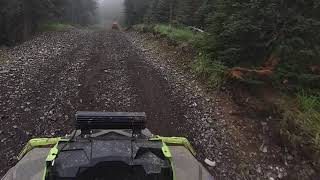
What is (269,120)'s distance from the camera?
8961 mm

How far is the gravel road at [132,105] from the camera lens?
312 inches

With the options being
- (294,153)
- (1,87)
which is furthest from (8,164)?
(294,153)

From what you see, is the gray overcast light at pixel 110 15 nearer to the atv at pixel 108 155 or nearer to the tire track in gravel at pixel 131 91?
the tire track in gravel at pixel 131 91

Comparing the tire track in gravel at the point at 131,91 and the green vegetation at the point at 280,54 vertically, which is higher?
the green vegetation at the point at 280,54

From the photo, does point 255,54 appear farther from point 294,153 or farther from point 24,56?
point 24,56

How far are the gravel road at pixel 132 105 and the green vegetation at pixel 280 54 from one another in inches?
31.9

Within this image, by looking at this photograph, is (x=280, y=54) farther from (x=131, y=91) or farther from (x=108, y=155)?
(x=108, y=155)

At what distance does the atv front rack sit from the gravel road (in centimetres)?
320

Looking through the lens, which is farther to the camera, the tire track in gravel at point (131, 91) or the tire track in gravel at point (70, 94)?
the tire track in gravel at point (131, 91)

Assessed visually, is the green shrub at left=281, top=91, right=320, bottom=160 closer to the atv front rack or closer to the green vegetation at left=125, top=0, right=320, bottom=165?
the green vegetation at left=125, top=0, right=320, bottom=165

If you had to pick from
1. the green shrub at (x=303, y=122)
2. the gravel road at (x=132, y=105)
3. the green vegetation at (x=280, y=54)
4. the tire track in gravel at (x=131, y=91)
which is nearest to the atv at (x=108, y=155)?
the gravel road at (x=132, y=105)

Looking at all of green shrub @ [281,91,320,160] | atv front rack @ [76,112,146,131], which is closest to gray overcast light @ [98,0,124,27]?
green shrub @ [281,91,320,160]

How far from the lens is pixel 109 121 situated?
16.0 feet

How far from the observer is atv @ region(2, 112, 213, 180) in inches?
150
